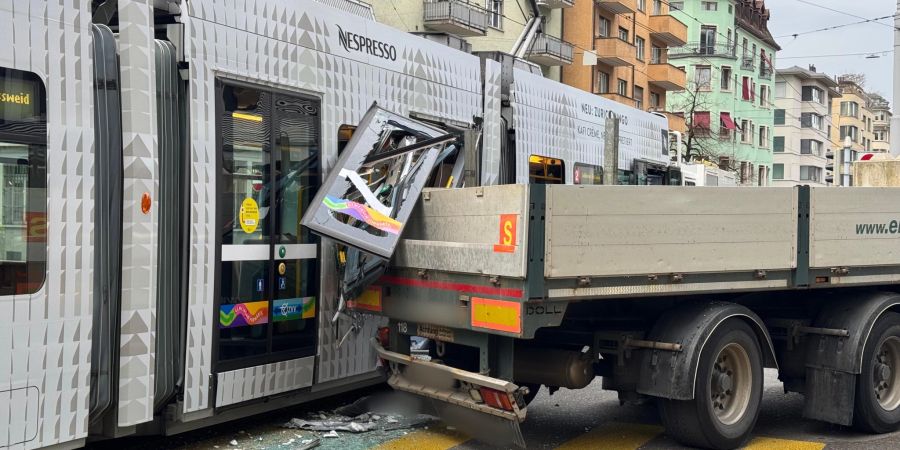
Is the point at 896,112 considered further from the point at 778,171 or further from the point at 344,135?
the point at 778,171

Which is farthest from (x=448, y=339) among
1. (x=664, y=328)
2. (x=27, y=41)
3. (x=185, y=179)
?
(x=27, y=41)

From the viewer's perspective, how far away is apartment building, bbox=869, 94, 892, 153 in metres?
119

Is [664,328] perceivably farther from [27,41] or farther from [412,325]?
[27,41]

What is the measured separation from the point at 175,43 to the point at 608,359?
143 inches

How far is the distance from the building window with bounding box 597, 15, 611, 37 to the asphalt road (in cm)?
4344

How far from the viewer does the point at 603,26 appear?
5075 centimetres

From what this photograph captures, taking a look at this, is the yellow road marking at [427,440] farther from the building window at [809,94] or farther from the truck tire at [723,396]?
the building window at [809,94]

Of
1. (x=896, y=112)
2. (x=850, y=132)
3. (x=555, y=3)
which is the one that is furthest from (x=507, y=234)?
(x=850, y=132)

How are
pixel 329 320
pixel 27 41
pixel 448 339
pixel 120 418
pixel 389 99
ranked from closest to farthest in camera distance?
pixel 27 41, pixel 120 418, pixel 448 339, pixel 329 320, pixel 389 99

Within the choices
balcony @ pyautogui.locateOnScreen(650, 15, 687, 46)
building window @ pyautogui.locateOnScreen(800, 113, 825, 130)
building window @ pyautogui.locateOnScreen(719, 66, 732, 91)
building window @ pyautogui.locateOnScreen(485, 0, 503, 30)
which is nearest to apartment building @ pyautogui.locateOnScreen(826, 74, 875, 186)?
building window @ pyautogui.locateOnScreen(800, 113, 825, 130)

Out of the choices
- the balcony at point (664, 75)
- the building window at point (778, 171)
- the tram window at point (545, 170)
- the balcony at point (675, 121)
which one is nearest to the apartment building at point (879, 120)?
the building window at point (778, 171)

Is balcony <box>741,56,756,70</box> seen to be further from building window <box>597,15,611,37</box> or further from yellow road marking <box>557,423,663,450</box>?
yellow road marking <box>557,423,663,450</box>

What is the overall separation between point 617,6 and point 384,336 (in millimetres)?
45583

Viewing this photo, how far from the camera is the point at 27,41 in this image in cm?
504
